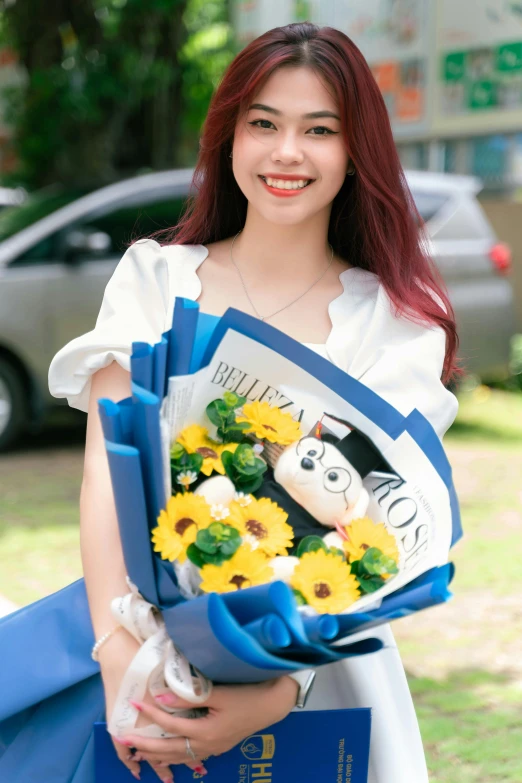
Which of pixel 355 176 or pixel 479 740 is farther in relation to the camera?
pixel 479 740

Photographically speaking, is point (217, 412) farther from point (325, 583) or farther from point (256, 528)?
point (325, 583)

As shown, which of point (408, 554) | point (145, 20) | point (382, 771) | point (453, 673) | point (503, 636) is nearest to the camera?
point (408, 554)

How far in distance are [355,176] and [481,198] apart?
29.9 ft

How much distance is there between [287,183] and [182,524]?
718 mm

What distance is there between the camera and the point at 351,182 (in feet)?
6.32

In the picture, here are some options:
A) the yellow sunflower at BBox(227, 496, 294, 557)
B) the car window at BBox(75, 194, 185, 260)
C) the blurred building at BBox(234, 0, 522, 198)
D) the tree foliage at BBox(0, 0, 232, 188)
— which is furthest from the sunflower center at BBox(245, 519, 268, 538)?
the blurred building at BBox(234, 0, 522, 198)

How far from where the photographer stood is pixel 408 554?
1.36 metres

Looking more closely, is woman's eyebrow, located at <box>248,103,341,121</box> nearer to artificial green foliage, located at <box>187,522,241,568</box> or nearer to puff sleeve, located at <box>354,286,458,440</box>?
puff sleeve, located at <box>354,286,458,440</box>

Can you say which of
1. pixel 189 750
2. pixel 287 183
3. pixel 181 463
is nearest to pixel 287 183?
pixel 287 183

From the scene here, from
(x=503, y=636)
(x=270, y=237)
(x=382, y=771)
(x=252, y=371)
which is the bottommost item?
(x=503, y=636)

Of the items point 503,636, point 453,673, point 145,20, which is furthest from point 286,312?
point 145,20

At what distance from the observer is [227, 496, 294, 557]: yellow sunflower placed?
134 centimetres

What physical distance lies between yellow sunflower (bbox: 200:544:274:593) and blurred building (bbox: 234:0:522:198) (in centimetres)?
925

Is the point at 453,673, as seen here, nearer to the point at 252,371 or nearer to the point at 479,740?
the point at 479,740
